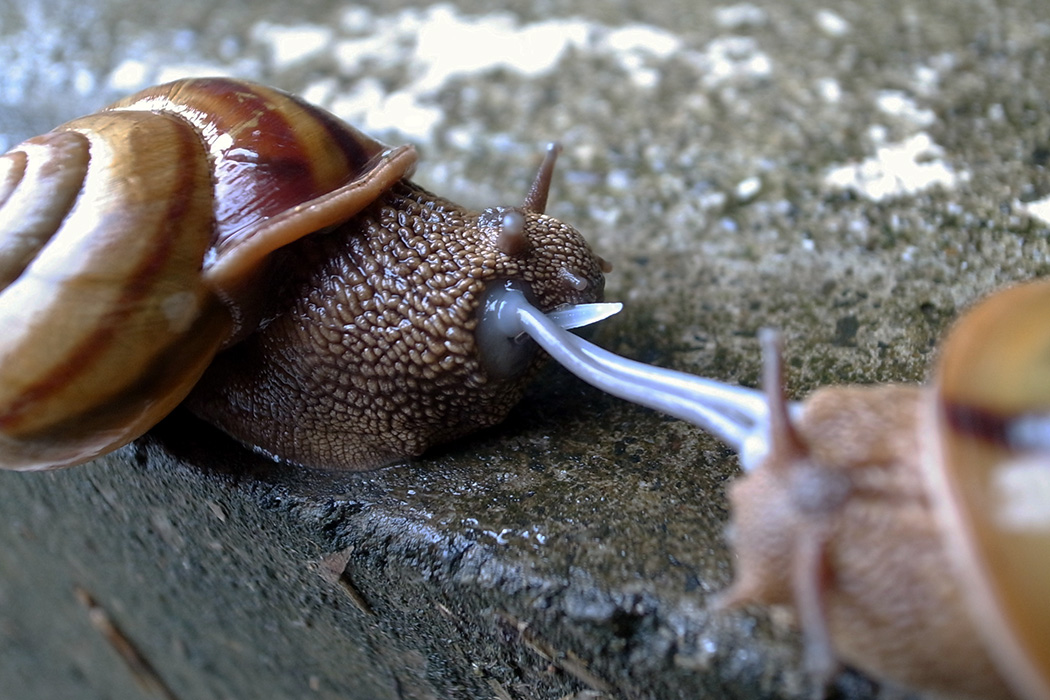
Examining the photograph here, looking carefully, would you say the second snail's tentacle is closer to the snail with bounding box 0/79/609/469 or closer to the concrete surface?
the snail with bounding box 0/79/609/469

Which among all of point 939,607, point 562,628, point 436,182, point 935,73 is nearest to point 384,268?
point 562,628

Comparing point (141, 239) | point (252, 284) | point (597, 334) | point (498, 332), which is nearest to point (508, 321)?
point (498, 332)

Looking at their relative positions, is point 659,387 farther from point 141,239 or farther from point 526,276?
point 141,239

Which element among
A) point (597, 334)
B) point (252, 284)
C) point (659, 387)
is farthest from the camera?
point (597, 334)

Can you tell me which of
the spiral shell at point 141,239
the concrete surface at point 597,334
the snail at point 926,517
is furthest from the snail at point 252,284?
the snail at point 926,517

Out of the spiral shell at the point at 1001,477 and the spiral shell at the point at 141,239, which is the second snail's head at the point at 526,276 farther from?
the spiral shell at the point at 1001,477

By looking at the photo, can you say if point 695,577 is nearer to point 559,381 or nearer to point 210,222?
point 559,381

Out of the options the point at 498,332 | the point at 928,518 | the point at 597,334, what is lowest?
the point at 597,334
